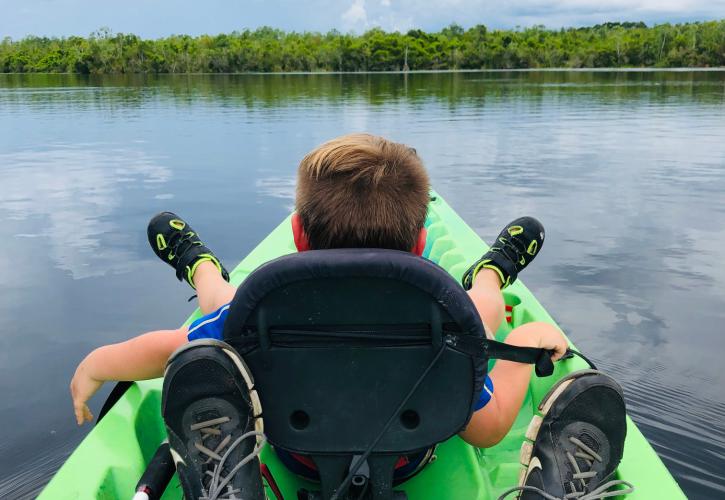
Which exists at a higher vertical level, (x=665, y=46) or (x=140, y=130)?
(x=665, y=46)

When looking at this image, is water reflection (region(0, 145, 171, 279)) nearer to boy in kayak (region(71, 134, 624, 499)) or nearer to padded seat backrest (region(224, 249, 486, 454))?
boy in kayak (region(71, 134, 624, 499))

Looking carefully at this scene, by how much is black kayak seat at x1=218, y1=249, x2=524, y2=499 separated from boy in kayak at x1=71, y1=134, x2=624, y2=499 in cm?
Result: 9

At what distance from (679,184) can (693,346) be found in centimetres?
510

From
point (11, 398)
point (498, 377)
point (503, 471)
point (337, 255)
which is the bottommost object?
point (11, 398)

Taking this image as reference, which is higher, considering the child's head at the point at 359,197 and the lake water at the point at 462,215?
the child's head at the point at 359,197

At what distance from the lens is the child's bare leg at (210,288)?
7.03ft

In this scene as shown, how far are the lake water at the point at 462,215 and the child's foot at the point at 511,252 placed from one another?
4.78 feet

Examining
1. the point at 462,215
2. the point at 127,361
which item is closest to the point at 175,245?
the point at 127,361

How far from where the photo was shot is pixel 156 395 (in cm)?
218

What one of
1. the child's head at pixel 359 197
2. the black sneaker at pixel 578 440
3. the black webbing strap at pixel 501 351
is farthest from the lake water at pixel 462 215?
the child's head at pixel 359 197

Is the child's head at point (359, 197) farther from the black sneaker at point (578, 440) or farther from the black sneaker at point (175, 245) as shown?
the black sneaker at point (175, 245)

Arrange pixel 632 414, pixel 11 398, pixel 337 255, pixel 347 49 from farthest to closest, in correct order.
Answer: pixel 347 49 → pixel 11 398 → pixel 632 414 → pixel 337 255

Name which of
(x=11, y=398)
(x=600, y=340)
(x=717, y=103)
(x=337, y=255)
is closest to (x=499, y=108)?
(x=717, y=103)

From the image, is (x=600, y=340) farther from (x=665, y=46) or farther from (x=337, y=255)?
(x=665, y=46)
